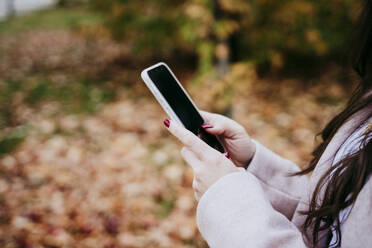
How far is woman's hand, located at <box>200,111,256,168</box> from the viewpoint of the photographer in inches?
50.8

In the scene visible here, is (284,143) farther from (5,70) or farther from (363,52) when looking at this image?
(5,70)

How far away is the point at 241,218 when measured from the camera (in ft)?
2.99

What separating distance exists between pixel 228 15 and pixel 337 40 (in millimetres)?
2248

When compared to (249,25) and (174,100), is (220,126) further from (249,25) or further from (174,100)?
(249,25)

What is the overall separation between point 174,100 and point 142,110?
342cm

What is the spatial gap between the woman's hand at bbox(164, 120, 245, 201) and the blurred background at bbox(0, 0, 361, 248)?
3.47ft

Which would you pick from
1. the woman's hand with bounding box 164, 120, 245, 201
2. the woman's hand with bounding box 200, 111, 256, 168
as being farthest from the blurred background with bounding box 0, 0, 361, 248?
the woman's hand with bounding box 164, 120, 245, 201

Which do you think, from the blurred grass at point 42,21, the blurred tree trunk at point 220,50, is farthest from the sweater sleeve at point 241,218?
the blurred grass at point 42,21

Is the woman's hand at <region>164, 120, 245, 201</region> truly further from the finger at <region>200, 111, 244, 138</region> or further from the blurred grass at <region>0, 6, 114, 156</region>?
the blurred grass at <region>0, 6, 114, 156</region>

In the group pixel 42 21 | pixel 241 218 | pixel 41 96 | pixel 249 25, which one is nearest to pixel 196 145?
pixel 241 218

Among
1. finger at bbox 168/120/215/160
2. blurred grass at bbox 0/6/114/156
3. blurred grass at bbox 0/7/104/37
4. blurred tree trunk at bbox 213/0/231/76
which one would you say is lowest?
blurred grass at bbox 0/7/104/37

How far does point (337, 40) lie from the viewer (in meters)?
5.03

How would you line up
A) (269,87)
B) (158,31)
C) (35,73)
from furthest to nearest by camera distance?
(35,73)
(269,87)
(158,31)

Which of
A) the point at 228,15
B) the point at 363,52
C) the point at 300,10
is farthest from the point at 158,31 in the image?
the point at 363,52
